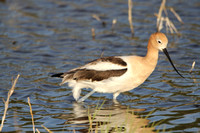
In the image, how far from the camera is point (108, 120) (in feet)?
22.7

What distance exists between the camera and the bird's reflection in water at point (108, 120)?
6.47m

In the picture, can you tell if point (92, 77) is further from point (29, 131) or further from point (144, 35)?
point (144, 35)

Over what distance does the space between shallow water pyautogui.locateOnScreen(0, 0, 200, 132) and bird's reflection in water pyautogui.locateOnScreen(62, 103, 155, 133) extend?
2 centimetres

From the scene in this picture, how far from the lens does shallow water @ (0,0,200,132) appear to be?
7.15 meters

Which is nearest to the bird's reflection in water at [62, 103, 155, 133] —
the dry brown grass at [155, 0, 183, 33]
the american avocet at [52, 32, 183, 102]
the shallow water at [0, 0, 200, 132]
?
the shallow water at [0, 0, 200, 132]

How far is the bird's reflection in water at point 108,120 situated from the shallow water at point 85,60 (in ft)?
0.06

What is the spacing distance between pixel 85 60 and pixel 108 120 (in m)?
4.08

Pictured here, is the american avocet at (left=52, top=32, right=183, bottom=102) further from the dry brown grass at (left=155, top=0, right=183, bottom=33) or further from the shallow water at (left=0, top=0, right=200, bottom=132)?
the dry brown grass at (left=155, top=0, right=183, bottom=33)

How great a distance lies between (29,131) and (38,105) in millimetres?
1394

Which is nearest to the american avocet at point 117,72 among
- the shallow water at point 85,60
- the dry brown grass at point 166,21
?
the shallow water at point 85,60

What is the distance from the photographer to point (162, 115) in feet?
23.5

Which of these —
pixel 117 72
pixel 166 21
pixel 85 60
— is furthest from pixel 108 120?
pixel 166 21

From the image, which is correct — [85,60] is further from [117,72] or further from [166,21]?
[117,72]

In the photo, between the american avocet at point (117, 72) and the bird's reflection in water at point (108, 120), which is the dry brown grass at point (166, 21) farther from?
the bird's reflection in water at point (108, 120)
